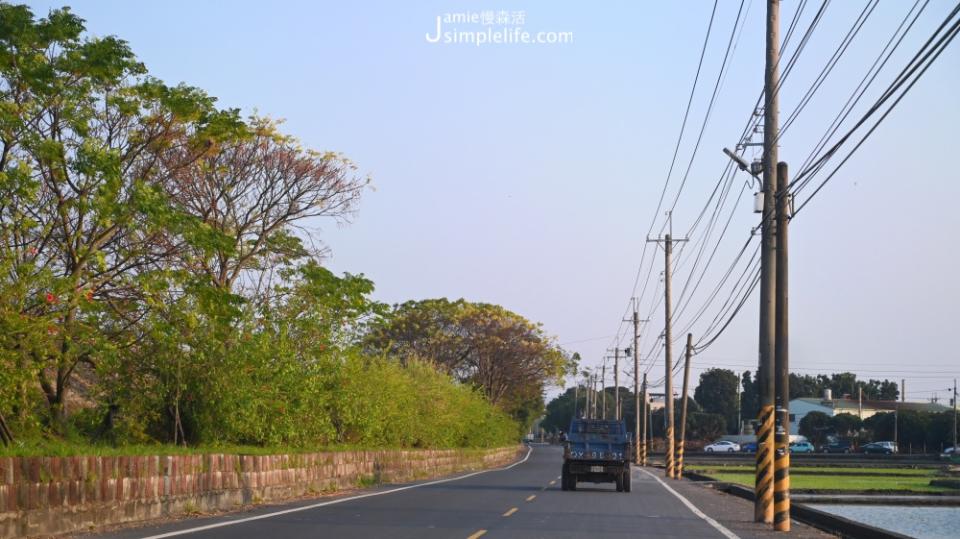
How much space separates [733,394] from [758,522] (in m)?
141

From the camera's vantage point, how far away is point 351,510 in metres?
21.1

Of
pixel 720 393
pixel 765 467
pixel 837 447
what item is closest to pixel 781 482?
pixel 765 467

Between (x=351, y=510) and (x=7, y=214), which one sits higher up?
(x=7, y=214)

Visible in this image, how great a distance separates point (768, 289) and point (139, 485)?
510 inches

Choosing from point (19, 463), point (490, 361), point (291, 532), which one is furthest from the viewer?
point (490, 361)

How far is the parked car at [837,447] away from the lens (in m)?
106

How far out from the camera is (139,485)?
17.4 m

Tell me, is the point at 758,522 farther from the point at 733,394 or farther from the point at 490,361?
the point at 733,394

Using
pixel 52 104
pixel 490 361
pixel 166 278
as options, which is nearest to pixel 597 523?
pixel 166 278

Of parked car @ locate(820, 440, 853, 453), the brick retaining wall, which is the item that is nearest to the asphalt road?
the brick retaining wall

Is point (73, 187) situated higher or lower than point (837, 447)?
higher

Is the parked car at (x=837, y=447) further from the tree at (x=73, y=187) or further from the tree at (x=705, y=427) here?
the tree at (x=73, y=187)

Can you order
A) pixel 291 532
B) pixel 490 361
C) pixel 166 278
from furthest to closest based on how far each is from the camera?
pixel 490 361 → pixel 166 278 → pixel 291 532

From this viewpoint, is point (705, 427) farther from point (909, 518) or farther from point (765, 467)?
point (765, 467)
